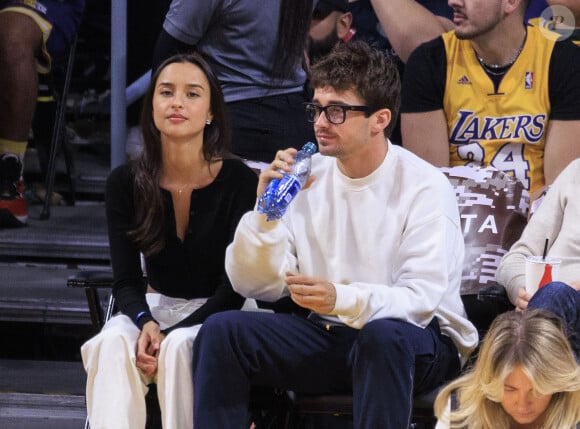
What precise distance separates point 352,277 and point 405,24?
1324 mm

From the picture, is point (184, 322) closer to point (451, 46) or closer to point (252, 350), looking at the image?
point (252, 350)

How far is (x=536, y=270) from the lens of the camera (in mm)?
3223

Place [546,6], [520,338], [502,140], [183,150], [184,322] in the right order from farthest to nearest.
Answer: [546,6] < [502,140] < [183,150] < [184,322] < [520,338]

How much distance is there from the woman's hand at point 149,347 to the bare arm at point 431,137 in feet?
3.87

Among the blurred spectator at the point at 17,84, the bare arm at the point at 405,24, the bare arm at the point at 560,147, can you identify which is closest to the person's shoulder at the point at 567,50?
the bare arm at the point at 560,147

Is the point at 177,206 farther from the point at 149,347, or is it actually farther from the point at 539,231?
the point at 539,231

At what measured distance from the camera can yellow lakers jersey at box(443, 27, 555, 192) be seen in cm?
407

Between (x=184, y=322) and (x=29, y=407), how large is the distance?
34.2 inches

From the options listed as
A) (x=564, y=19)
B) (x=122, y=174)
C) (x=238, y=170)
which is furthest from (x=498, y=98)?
(x=122, y=174)

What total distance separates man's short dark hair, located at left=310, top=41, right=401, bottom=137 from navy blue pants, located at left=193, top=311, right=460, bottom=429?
0.67 metres

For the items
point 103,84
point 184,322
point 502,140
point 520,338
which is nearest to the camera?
point 520,338

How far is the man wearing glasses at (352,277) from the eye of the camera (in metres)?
3.14

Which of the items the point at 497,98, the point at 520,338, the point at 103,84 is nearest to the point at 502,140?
the point at 497,98

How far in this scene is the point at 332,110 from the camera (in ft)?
11.2
